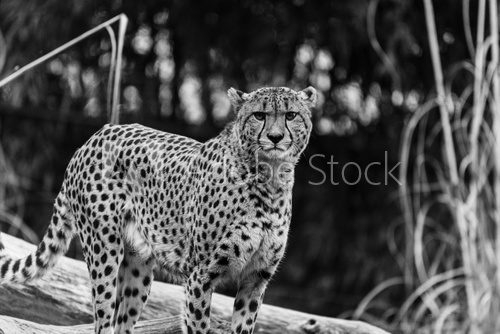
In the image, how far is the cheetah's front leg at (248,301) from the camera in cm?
454

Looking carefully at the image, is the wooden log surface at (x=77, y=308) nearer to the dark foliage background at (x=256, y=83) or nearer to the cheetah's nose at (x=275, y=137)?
the cheetah's nose at (x=275, y=137)

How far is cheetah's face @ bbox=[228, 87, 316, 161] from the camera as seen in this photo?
417 centimetres

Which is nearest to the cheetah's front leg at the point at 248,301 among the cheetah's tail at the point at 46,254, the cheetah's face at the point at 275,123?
the cheetah's face at the point at 275,123

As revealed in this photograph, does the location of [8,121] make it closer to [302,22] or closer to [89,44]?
[89,44]

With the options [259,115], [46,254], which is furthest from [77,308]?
[259,115]

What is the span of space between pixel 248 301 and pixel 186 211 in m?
0.53

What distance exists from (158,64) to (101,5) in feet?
3.01

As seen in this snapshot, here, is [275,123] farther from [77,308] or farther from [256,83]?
[256,83]

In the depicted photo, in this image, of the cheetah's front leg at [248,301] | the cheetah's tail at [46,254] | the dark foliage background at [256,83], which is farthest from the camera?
the dark foliage background at [256,83]

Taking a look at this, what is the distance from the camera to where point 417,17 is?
10586 mm

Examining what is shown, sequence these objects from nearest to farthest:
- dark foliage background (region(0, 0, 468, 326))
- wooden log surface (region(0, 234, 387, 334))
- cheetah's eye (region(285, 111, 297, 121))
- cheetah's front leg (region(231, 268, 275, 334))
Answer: cheetah's eye (region(285, 111, 297, 121)), cheetah's front leg (region(231, 268, 275, 334)), wooden log surface (region(0, 234, 387, 334)), dark foliage background (region(0, 0, 468, 326))

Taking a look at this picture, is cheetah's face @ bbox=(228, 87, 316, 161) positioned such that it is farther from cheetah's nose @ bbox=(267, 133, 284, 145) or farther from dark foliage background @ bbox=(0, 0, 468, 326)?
dark foliage background @ bbox=(0, 0, 468, 326)

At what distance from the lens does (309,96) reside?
4.41 m

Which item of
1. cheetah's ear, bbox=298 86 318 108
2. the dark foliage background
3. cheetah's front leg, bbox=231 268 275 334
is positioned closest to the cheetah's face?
cheetah's ear, bbox=298 86 318 108
